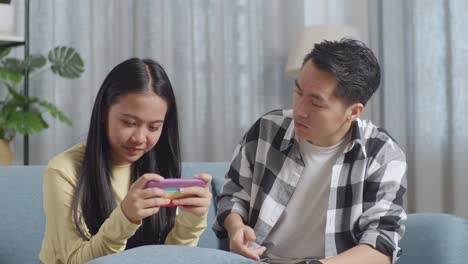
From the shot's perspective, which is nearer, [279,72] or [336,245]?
[336,245]

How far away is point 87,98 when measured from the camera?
12.0 feet

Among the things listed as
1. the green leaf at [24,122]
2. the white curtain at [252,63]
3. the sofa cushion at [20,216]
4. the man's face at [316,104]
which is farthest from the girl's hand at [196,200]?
the white curtain at [252,63]

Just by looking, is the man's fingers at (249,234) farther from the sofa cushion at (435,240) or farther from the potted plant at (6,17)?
the potted plant at (6,17)

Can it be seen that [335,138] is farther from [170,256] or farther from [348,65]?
[170,256]

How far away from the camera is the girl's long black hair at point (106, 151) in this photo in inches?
68.8

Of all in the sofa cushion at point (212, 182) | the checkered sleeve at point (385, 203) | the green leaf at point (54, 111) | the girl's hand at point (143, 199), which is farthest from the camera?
the green leaf at point (54, 111)

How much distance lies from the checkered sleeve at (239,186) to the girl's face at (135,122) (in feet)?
0.99

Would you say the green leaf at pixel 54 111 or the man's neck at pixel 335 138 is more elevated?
the green leaf at pixel 54 111

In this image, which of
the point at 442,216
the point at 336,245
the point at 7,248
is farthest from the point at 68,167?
the point at 442,216

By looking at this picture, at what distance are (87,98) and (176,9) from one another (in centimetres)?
63

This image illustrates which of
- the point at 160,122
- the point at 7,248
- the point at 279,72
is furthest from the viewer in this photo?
the point at 279,72

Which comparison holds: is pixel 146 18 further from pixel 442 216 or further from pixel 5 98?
pixel 442 216

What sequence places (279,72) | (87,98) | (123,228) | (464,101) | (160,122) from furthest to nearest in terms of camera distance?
1. (279,72)
2. (87,98)
3. (464,101)
4. (160,122)
5. (123,228)

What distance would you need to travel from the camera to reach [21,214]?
2.02 m
